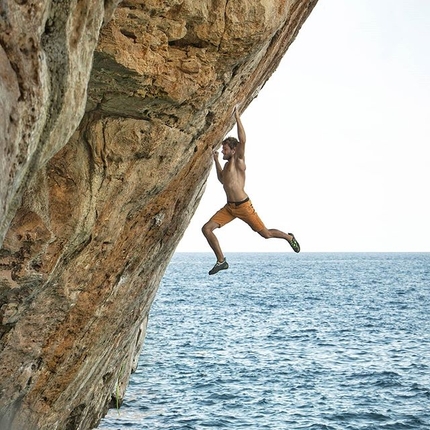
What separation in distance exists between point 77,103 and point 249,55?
3.75 metres

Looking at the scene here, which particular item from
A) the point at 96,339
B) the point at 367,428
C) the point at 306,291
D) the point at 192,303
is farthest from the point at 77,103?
the point at 306,291

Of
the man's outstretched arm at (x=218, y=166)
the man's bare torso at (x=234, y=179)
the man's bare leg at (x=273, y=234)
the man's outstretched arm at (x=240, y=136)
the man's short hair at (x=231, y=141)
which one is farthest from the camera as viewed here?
the man's bare leg at (x=273, y=234)

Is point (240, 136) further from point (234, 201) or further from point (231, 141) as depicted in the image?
point (234, 201)

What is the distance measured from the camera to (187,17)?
9.31 meters

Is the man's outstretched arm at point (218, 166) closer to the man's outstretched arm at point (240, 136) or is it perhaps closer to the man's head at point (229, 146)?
the man's head at point (229, 146)

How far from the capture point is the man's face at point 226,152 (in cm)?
1241

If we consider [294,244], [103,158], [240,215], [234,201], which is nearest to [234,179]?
Answer: [234,201]

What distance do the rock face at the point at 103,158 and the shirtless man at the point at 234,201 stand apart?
35cm

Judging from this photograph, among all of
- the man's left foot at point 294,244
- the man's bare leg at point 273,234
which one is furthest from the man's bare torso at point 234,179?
the man's left foot at point 294,244

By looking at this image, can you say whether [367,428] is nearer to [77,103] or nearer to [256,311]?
[77,103]

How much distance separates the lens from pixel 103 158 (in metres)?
9.95

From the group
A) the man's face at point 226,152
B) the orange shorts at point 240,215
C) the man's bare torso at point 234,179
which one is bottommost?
the orange shorts at point 240,215

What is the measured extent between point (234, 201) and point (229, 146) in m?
1.33

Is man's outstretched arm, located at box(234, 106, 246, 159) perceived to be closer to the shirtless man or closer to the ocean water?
the shirtless man
